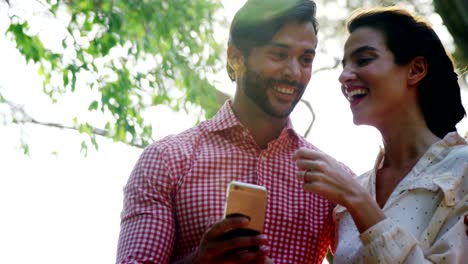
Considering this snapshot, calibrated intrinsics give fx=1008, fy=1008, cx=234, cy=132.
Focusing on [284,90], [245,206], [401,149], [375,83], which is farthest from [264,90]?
[245,206]

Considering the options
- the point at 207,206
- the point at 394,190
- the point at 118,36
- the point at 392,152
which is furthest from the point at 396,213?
the point at 118,36

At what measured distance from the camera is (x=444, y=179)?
8.99 feet

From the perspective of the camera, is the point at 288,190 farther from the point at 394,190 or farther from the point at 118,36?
the point at 118,36

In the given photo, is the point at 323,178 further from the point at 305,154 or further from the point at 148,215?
the point at 148,215

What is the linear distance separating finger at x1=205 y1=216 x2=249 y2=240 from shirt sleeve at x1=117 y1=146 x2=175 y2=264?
0.38 m

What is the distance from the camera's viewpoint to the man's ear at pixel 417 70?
118 inches

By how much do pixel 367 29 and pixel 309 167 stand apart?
667mm

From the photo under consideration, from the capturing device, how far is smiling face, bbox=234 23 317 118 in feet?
9.86

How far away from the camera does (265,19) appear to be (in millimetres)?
3102

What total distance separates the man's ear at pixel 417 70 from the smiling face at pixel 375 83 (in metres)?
0.02

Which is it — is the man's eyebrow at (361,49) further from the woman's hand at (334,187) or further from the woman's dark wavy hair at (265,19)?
the woman's hand at (334,187)

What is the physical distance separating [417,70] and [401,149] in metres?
0.24

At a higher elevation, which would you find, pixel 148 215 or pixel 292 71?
pixel 292 71

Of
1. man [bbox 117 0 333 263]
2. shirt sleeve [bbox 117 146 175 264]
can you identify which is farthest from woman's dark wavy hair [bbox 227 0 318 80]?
Result: shirt sleeve [bbox 117 146 175 264]
